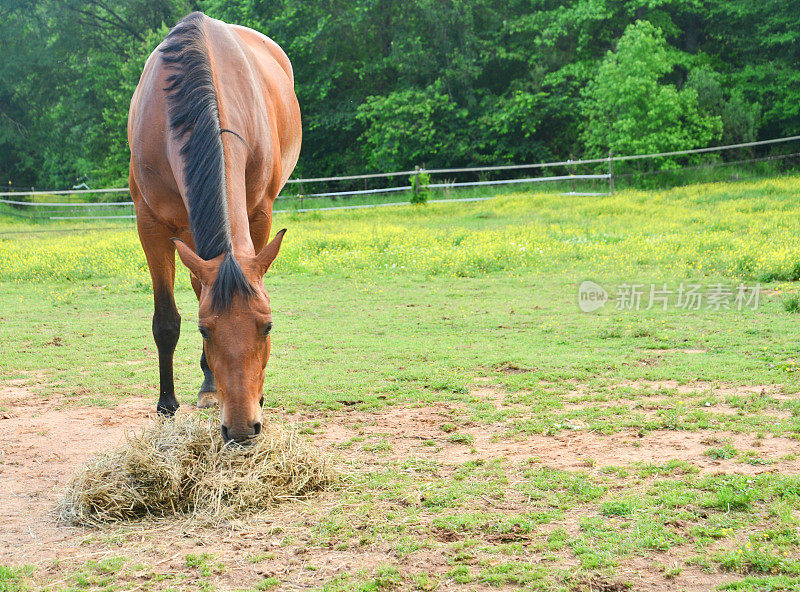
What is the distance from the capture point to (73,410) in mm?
5047

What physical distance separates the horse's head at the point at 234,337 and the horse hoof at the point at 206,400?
1808 mm

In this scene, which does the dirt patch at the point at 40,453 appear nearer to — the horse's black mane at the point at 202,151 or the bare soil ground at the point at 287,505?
the bare soil ground at the point at 287,505

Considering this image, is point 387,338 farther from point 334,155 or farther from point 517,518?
point 334,155

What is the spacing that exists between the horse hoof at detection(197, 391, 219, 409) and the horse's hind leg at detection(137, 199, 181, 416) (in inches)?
8.3

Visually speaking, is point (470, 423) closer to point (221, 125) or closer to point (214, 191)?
point (214, 191)

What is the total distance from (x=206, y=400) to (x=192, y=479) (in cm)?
158

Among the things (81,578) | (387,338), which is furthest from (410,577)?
(387,338)

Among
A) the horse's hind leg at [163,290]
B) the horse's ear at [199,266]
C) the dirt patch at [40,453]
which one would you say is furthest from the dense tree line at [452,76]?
the horse's ear at [199,266]

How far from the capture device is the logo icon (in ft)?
25.6

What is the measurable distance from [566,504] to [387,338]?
151 inches

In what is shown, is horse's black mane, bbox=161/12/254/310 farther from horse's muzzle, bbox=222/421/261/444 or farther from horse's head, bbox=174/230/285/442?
horse's muzzle, bbox=222/421/261/444

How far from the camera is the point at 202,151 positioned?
11.6 ft

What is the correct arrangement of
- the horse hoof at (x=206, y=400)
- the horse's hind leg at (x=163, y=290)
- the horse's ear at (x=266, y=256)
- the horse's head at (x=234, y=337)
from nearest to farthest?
the horse's head at (x=234, y=337), the horse's ear at (x=266, y=256), the horse's hind leg at (x=163, y=290), the horse hoof at (x=206, y=400)

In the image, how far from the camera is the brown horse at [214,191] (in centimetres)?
310
